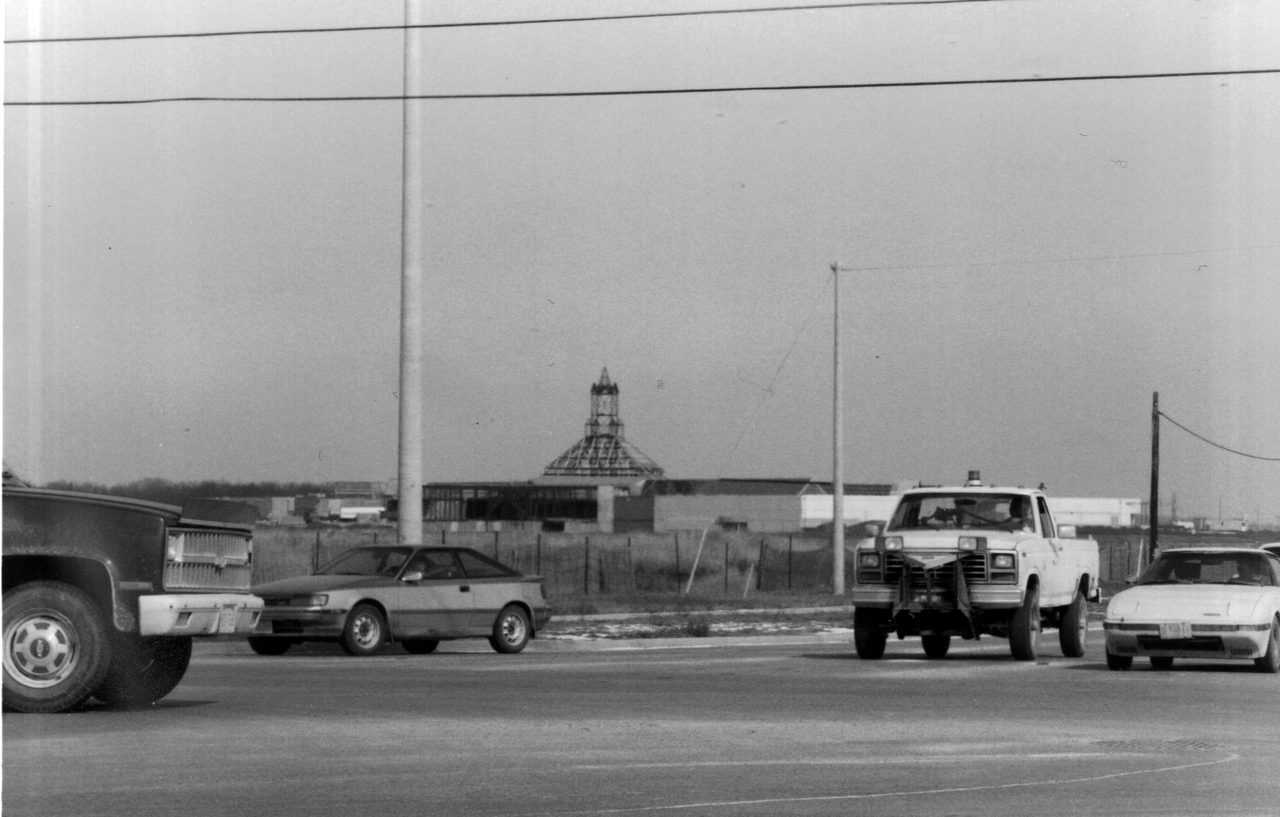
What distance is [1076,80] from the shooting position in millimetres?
20656

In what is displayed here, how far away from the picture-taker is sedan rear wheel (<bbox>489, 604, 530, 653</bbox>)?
2083cm

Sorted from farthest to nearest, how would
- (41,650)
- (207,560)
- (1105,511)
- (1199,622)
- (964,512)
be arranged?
(1105,511)
(964,512)
(1199,622)
(207,560)
(41,650)

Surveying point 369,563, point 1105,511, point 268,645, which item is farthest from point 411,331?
point 1105,511

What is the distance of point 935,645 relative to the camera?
2102 centimetres

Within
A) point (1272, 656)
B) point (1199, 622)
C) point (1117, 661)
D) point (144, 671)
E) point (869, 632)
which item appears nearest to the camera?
point (144, 671)

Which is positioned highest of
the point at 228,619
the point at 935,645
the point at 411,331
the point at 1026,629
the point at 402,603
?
the point at 411,331

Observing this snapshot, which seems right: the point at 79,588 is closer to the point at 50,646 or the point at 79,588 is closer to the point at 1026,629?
the point at 50,646

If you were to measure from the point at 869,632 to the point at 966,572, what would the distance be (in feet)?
4.42

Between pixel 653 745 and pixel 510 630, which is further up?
pixel 653 745

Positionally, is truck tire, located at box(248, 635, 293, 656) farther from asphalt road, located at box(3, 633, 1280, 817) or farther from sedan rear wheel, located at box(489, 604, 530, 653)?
sedan rear wheel, located at box(489, 604, 530, 653)

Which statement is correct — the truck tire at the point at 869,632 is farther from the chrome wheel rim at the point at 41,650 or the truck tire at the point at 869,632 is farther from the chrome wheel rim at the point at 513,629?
the chrome wheel rim at the point at 41,650

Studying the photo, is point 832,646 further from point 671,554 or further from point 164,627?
point 671,554

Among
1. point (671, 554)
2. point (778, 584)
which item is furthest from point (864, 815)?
point (671, 554)

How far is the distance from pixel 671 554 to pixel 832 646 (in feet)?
136
